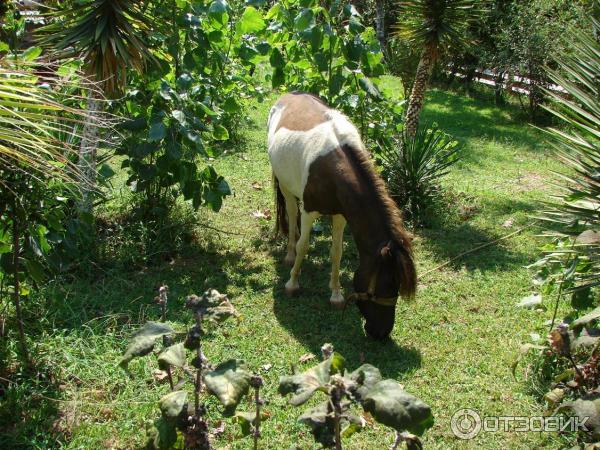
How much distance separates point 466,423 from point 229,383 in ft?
7.84

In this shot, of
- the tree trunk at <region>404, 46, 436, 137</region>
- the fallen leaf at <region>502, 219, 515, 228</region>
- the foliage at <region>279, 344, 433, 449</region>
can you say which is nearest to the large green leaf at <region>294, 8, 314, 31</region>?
the tree trunk at <region>404, 46, 436, 137</region>

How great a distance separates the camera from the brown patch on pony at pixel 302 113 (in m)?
5.45

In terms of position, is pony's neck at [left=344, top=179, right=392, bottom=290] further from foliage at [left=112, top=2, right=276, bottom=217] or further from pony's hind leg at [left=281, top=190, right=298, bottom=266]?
foliage at [left=112, top=2, right=276, bottom=217]

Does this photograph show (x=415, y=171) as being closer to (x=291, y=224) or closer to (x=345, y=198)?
(x=291, y=224)

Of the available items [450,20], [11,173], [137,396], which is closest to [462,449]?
[137,396]

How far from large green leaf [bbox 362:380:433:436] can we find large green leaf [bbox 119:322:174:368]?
892 mm

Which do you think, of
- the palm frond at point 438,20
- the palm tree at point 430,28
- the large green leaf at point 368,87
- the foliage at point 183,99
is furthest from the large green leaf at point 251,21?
the palm frond at point 438,20

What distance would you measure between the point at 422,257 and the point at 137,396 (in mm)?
3686

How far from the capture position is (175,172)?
592 cm

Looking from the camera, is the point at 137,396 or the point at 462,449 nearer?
the point at 462,449

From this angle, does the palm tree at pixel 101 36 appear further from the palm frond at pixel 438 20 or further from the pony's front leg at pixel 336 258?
the palm frond at pixel 438 20

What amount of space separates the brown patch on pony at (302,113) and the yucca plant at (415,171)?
5.58 feet

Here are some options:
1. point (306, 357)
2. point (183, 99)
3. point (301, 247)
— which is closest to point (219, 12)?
point (183, 99)

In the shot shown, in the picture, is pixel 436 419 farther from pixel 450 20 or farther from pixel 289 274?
pixel 450 20
